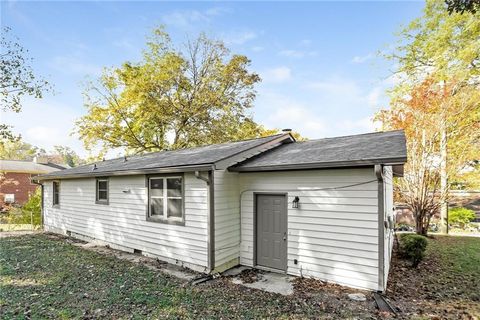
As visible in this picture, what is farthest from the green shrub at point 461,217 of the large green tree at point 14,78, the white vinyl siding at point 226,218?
the large green tree at point 14,78

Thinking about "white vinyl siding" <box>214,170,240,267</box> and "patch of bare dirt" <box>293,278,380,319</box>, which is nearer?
"patch of bare dirt" <box>293,278,380,319</box>

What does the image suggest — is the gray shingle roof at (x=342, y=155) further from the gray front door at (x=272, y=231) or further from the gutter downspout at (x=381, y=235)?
the gray front door at (x=272, y=231)

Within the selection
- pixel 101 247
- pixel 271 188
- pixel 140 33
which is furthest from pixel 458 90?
pixel 140 33

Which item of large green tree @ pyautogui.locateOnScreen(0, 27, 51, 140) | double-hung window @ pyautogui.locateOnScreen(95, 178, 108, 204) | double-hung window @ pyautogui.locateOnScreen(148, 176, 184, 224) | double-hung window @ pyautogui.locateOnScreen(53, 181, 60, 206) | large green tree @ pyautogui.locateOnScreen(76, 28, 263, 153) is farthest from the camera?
large green tree @ pyautogui.locateOnScreen(76, 28, 263, 153)

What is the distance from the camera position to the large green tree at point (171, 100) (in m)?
20.7

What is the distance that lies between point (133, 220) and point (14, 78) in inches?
379

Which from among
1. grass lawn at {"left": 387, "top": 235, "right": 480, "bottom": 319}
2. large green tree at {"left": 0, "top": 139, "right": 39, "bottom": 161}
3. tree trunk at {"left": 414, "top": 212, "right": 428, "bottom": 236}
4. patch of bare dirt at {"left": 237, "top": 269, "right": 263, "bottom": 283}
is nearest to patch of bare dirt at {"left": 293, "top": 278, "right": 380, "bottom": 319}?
grass lawn at {"left": 387, "top": 235, "right": 480, "bottom": 319}

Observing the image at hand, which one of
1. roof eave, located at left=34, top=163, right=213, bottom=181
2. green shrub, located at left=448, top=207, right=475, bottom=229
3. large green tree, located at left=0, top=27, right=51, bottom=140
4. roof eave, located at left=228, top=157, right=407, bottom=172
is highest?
large green tree, located at left=0, top=27, right=51, bottom=140

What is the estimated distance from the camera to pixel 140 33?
22.2 m

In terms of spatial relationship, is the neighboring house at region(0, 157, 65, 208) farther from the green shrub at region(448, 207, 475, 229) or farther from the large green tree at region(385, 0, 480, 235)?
the green shrub at region(448, 207, 475, 229)

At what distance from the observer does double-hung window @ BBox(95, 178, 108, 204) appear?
9922 mm

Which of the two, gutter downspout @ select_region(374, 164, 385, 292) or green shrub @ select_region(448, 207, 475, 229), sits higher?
gutter downspout @ select_region(374, 164, 385, 292)

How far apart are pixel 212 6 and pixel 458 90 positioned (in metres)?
12.8

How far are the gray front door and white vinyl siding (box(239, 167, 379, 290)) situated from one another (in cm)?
19
